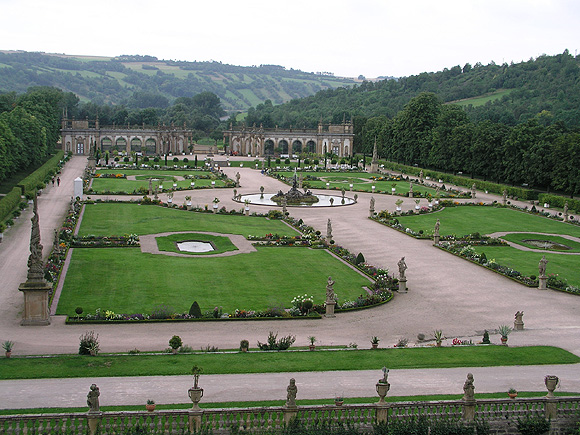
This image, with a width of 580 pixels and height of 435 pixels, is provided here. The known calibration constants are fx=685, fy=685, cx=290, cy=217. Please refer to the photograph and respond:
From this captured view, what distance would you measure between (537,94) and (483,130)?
218ft

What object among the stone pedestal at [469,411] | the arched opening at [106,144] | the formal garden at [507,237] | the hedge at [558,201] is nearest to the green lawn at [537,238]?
the formal garden at [507,237]

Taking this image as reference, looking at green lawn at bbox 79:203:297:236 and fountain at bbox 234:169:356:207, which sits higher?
fountain at bbox 234:169:356:207

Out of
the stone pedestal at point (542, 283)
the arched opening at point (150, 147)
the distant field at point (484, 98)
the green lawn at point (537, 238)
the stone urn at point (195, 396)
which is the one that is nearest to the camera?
the stone urn at point (195, 396)

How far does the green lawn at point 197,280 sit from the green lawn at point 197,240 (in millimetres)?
2094

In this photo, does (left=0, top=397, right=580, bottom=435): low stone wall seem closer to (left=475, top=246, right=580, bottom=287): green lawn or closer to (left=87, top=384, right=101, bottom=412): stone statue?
(left=87, top=384, right=101, bottom=412): stone statue

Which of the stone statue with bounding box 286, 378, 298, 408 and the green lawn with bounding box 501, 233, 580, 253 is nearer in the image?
the stone statue with bounding box 286, 378, 298, 408

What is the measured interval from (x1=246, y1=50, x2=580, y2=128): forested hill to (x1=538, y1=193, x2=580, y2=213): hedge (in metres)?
47.2

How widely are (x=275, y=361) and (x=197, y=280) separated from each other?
15.1 metres

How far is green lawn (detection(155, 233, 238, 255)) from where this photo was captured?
47816 millimetres

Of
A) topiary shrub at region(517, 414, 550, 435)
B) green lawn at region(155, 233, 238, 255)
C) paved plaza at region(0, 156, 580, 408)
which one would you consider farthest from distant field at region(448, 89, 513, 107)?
topiary shrub at region(517, 414, 550, 435)

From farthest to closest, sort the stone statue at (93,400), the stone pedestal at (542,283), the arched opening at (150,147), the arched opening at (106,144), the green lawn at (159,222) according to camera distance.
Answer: the arched opening at (150,147) < the arched opening at (106,144) < the green lawn at (159,222) < the stone pedestal at (542,283) < the stone statue at (93,400)

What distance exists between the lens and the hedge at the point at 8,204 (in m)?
55.4

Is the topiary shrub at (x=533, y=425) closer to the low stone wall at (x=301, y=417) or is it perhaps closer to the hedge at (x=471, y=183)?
the low stone wall at (x=301, y=417)

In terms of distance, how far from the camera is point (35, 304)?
30328 mm
